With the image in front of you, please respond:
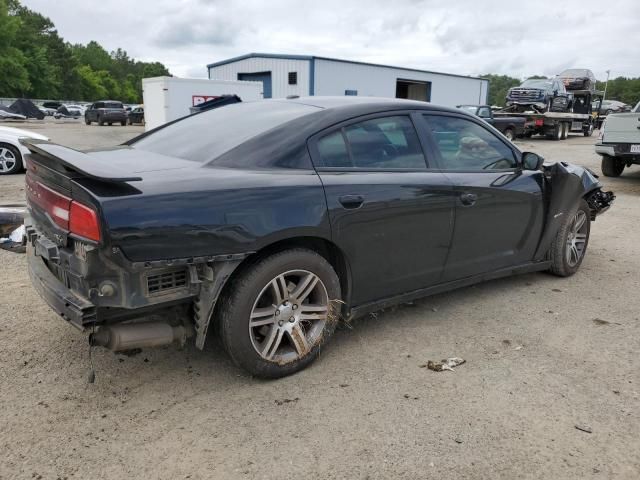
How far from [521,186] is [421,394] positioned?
6.61ft

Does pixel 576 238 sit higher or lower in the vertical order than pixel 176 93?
lower

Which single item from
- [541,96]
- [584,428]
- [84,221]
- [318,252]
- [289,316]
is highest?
[541,96]

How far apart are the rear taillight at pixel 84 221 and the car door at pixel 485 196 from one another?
2.23 meters

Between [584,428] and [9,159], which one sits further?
[9,159]

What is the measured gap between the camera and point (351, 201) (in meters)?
3.01

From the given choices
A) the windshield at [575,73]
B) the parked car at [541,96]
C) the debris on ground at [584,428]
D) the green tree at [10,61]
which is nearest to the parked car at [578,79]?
the windshield at [575,73]

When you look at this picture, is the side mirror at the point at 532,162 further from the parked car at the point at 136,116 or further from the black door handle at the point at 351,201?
the parked car at the point at 136,116

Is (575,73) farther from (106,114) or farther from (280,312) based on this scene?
(280,312)

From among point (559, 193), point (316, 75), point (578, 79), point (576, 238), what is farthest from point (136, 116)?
point (559, 193)

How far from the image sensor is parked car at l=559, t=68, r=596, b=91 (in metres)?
27.4

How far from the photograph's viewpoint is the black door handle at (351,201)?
297 cm

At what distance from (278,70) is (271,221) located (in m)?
22.2

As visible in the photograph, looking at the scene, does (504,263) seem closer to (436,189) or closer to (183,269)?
(436,189)

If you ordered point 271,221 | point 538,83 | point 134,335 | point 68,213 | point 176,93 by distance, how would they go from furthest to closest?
point 538,83, point 176,93, point 271,221, point 134,335, point 68,213
